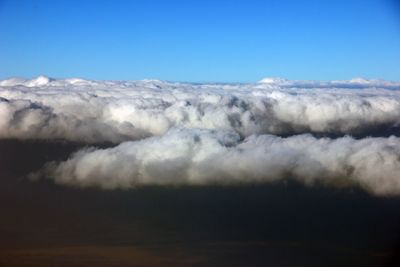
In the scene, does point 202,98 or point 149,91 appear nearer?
point 202,98

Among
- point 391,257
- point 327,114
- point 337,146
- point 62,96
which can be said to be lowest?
point 391,257

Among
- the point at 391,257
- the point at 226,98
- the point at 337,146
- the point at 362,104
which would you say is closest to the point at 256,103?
the point at 226,98

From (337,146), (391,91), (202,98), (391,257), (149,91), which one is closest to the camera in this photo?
(391,257)

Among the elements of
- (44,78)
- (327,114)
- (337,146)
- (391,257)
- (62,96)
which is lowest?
(391,257)

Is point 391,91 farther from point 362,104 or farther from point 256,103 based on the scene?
point 256,103

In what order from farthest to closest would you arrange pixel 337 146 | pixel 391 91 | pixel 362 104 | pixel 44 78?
pixel 44 78
pixel 391 91
pixel 362 104
pixel 337 146

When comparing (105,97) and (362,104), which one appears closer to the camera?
(362,104)

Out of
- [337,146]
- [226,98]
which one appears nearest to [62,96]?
[226,98]

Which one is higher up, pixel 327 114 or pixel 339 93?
pixel 339 93

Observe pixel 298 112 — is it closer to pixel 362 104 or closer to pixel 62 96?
pixel 362 104
